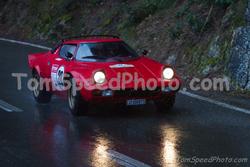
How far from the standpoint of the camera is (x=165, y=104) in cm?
1095

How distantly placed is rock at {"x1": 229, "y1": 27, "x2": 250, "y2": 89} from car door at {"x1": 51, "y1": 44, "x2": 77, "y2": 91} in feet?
12.3

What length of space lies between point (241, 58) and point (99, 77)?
413cm

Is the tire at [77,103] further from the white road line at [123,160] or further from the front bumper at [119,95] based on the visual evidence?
the white road line at [123,160]

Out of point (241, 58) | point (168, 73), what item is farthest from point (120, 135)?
point (241, 58)

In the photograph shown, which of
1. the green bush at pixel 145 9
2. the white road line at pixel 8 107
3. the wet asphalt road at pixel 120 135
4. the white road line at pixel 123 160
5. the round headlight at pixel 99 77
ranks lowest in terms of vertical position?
the white road line at pixel 123 160

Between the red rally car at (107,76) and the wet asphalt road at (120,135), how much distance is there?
36cm

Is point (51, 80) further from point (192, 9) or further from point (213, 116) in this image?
point (192, 9)

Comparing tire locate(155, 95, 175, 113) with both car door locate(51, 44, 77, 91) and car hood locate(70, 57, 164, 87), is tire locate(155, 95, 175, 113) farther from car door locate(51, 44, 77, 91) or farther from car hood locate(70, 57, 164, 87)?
car door locate(51, 44, 77, 91)

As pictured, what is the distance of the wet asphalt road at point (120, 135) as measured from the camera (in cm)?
769

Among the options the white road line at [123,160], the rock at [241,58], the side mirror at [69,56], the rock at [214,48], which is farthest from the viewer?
the rock at [214,48]

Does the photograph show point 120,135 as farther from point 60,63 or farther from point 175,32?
point 175,32

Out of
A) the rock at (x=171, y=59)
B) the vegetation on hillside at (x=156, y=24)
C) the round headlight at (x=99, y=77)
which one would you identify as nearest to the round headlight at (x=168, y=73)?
the round headlight at (x=99, y=77)

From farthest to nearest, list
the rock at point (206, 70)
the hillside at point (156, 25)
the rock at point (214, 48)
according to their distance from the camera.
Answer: the hillside at point (156, 25), the rock at point (214, 48), the rock at point (206, 70)

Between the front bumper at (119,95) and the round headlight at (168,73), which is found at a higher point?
the round headlight at (168,73)
